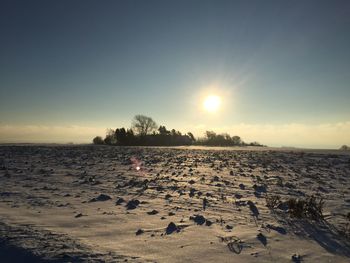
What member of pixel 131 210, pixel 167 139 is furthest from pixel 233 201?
pixel 167 139

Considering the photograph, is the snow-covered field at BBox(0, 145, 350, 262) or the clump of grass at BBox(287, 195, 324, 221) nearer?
the snow-covered field at BBox(0, 145, 350, 262)

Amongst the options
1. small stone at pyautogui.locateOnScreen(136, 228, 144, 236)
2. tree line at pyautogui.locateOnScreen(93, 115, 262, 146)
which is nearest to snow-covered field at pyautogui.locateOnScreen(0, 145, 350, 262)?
small stone at pyautogui.locateOnScreen(136, 228, 144, 236)

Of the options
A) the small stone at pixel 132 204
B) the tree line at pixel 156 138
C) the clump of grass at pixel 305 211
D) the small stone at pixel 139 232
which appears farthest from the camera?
the tree line at pixel 156 138

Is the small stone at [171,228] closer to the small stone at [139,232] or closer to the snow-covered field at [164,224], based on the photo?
the snow-covered field at [164,224]

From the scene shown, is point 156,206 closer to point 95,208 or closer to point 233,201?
point 95,208

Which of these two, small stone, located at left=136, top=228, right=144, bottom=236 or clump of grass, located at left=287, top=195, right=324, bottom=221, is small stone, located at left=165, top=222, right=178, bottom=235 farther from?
clump of grass, located at left=287, top=195, right=324, bottom=221

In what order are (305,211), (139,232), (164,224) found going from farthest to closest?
(305,211)
(164,224)
(139,232)

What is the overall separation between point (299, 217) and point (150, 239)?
347 centimetres

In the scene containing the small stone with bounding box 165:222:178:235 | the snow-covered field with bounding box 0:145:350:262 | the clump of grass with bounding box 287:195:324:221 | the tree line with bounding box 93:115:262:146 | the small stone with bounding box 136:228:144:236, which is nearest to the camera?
the snow-covered field with bounding box 0:145:350:262

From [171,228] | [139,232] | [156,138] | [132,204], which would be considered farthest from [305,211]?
[156,138]

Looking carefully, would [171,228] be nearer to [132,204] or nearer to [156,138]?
[132,204]

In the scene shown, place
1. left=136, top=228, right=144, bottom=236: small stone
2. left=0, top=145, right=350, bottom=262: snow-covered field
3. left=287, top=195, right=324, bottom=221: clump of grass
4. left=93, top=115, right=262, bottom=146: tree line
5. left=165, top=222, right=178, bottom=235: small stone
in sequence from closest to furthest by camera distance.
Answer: left=0, top=145, right=350, bottom=262: snow-covered field < left=136, top=228, right=144, bottom=236: small stone < left=165, top=222, right=178, bottom=235: small stone < left=287, top=195, right=324, bottom=221: clump of grass < left=93, top=115, right=262, bottom=146: tree line

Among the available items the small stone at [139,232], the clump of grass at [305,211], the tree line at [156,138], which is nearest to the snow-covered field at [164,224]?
the small stone at [139,232]

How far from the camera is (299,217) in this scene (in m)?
6.77
